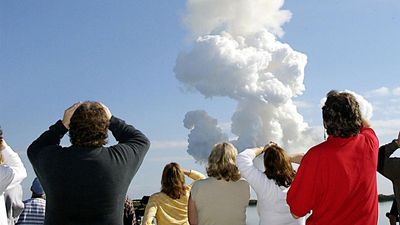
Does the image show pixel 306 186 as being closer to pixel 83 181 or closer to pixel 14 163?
pixel 83 181

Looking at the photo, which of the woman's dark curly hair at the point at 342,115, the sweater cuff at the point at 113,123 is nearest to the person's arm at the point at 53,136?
the sweater cuff at the point at 113,123

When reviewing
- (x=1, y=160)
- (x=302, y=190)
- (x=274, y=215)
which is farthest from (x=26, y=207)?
(x=302, y=190)

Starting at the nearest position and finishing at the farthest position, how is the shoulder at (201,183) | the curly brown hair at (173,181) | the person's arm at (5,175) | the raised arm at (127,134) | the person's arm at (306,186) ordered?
the person's arm at (306,186) < the raised arm at (127,134) < the person's arm at (5,175) < the shoulder at (201,183) < the curly brown hair at (173,181)

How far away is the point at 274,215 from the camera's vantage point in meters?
5.60

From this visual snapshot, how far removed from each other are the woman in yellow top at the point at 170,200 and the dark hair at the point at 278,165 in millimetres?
1774

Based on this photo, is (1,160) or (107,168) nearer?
(107,168)

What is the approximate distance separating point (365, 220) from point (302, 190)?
0.51 meters

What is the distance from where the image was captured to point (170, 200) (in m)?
7.18

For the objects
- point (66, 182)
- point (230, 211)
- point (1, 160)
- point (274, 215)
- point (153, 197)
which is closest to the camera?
point (66, 182)

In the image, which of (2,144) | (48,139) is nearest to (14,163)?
(2,144)

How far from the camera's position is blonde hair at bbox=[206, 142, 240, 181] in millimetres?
6145

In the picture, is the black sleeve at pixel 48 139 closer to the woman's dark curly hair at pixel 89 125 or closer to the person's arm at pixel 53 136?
the person's arm at pixel 53 136

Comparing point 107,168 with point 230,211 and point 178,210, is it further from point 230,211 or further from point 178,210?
point 178,210

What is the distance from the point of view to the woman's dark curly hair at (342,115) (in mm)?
4410
